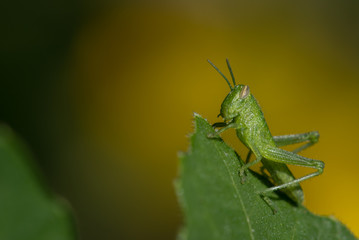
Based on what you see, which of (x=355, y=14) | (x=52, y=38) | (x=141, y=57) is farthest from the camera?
(x=355, y=14)

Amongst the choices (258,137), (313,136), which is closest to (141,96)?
(313,136)

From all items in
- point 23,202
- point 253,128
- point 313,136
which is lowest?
point 313,136

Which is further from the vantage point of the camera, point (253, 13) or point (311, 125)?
point (253, 13)

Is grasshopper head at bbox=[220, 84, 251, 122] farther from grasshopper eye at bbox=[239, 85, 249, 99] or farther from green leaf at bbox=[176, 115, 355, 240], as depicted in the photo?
green leaf at bbox=[176, 115, 355, 240]

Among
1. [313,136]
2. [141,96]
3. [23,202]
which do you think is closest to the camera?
[23,202]

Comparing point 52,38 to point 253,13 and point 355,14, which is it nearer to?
point 253,13

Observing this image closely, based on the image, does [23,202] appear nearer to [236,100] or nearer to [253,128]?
[236,100]

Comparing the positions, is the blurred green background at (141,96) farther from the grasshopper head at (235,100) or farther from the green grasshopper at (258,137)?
the grasshopper head at (235,100)

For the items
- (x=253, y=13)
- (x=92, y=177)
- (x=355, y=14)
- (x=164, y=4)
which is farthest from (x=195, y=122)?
(x=355, y=14)
